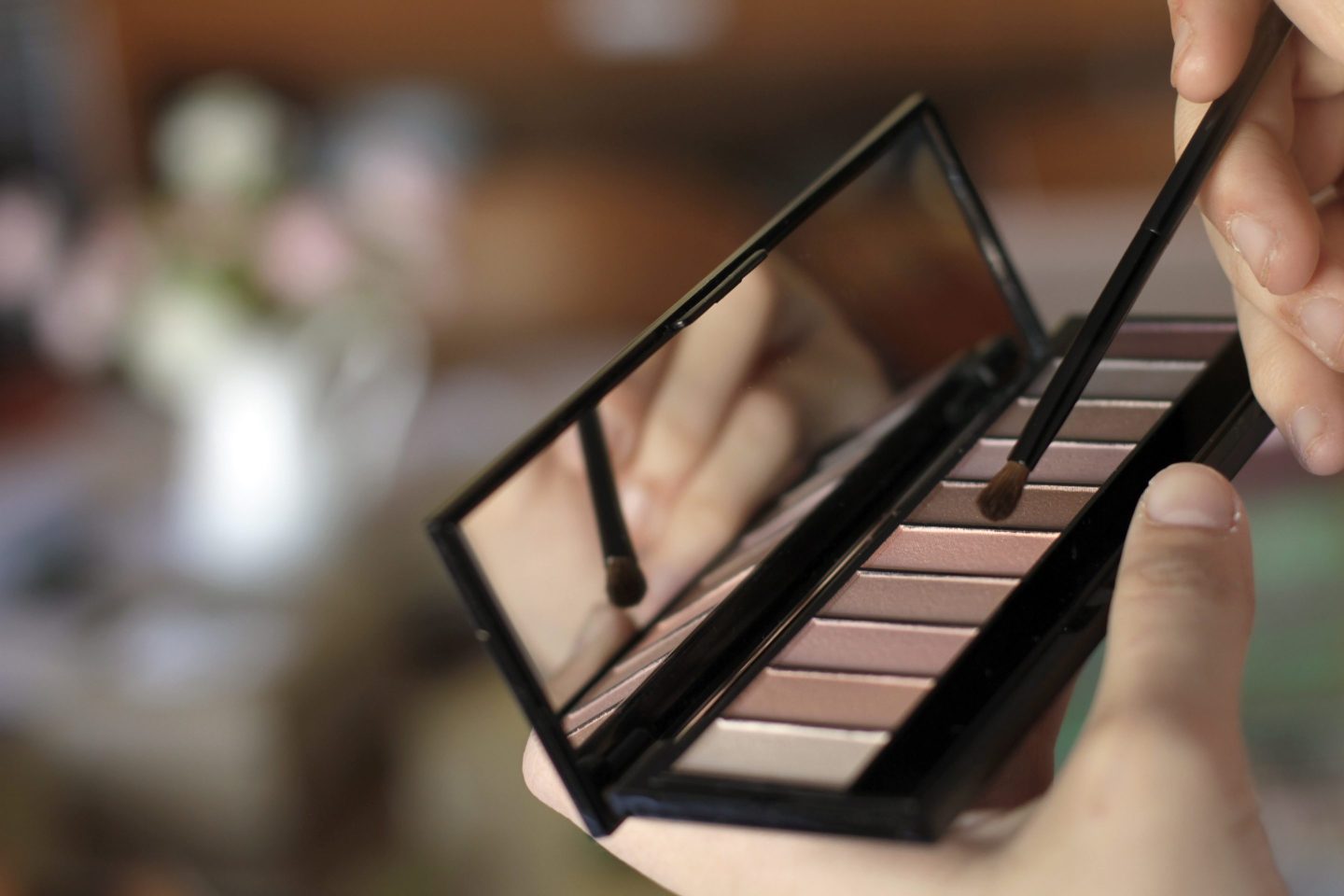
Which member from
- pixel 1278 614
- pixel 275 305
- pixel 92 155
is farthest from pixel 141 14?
pixel 1278 614

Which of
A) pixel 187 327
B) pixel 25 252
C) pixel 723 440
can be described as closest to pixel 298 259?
pixel 187 327

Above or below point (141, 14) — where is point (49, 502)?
below

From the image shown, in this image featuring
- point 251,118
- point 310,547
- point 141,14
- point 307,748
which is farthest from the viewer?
point 141,14

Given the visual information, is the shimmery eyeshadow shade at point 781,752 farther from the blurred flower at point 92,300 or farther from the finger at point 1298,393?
the blurred flower at point 92,300

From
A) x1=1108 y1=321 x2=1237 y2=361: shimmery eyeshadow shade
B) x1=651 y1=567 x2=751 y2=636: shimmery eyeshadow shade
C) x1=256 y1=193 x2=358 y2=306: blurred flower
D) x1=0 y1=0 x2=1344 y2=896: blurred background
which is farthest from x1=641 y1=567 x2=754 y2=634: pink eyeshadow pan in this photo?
x1=256 y1=193 x2=358 y2=306: blurred flower

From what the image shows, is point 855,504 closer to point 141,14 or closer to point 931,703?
point 931,703

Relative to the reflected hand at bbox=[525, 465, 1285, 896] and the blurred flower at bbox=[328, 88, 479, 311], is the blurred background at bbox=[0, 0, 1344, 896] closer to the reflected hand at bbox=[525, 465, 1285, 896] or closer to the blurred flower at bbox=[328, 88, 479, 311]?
the blurred flower at bbox=[328, 88, 479, 311]
